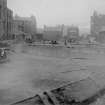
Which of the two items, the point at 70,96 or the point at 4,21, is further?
the point at 4,21

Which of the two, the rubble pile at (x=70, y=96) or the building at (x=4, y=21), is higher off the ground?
the building at (x=4, y=21)

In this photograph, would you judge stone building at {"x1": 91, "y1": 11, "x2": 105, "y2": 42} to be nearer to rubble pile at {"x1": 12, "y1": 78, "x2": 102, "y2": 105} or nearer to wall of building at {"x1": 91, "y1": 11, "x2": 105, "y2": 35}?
wall of building at {"x1": 91, "y1": 11, "x2": 105, "y2": 35}

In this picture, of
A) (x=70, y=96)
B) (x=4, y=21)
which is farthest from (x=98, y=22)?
(x=70, y=96)

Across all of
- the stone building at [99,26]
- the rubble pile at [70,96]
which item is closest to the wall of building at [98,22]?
the stone building at [99,26]

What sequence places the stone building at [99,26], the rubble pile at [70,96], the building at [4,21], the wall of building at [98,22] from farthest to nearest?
the wall of building at [98,22] < the stone building at [99,26] < the building at [4,21] < the rubble pile at [70,96]

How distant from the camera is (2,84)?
4.05 metres

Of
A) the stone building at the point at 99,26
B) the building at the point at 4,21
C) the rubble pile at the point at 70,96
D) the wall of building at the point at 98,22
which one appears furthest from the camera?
the wall of building at the point at 98,22

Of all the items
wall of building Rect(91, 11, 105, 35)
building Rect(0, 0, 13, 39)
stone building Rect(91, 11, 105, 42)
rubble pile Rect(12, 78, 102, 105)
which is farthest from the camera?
wall of building Rect(91, 11, 105, 35)

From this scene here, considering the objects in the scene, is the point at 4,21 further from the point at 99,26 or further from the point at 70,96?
the point at 70,96

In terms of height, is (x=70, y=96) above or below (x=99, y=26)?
below

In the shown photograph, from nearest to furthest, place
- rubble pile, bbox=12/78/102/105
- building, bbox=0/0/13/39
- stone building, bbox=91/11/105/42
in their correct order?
rubble pile, bbox=12/78/102/105 → building, bbox=0/0/13/39 → stone building, bbox=91/11/105/42

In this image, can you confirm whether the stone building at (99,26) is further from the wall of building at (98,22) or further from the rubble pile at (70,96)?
the rubble pile at (70,96)

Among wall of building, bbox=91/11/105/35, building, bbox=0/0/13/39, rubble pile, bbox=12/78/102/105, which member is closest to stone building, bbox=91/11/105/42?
wall of building, bbox=91/11/105/35

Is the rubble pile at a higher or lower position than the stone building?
lower
